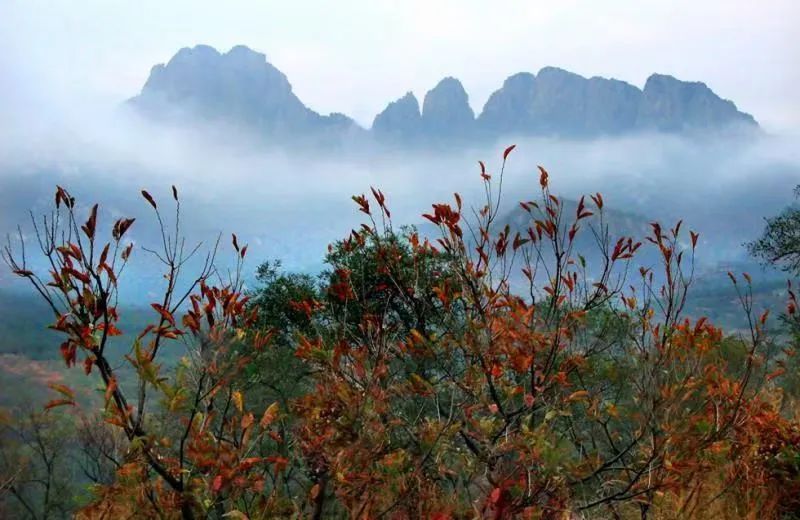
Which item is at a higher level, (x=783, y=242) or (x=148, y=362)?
(x=148, y=362)

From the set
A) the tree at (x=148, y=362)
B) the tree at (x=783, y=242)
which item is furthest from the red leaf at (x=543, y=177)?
the tree at (x=783, y=242)

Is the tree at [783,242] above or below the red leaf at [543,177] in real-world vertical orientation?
below

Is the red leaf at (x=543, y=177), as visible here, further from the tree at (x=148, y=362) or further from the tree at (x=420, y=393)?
the tree at (x=148, y=362)

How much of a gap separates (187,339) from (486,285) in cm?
253

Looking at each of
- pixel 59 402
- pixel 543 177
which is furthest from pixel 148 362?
pixel 543 177

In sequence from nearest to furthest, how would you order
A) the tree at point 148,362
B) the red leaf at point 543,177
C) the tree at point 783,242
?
the tree at point 148,362 → the red leaf at point 543,177 → the tree at point 783,242

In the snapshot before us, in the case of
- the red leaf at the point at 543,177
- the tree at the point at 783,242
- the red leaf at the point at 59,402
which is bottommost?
the tree at the point at 783,242

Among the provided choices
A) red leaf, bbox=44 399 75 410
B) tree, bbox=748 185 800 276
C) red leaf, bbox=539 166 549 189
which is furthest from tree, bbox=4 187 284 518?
tree, bbox=748 185 800 276

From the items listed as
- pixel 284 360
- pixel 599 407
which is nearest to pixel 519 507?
pixel 599 407

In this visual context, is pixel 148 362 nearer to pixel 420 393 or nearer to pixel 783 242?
pixel 420 393

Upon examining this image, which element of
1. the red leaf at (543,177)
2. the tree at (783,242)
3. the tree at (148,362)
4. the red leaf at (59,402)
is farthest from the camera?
the tree at (783,242)

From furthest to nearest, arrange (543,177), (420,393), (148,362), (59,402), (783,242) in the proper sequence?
(783,242)
(420,393)
(543,177)
(148,362)
(59,402)

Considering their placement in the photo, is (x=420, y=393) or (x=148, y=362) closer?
(x=148, y=362)

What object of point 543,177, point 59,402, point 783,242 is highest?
point 543,177
